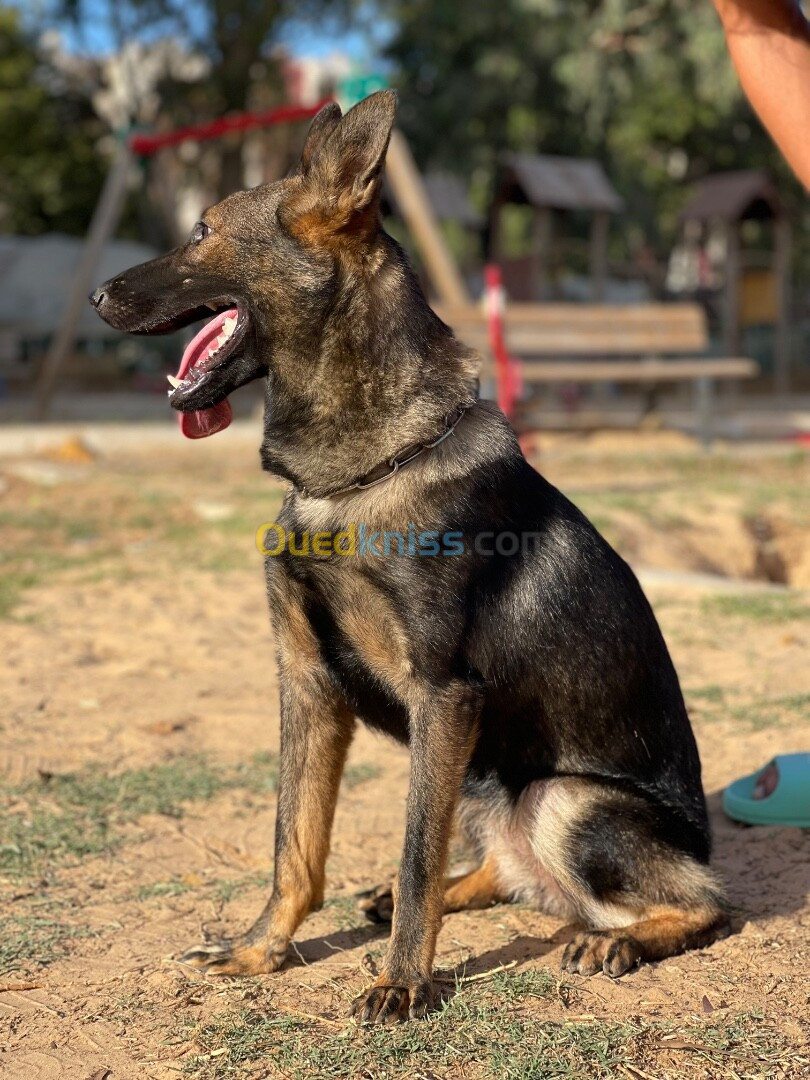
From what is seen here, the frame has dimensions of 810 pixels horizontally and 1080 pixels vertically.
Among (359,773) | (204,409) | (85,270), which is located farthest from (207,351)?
(85,270)

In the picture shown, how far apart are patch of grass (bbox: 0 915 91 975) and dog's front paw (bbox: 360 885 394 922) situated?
0.71 meters

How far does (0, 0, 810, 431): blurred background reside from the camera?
20438 millimetres

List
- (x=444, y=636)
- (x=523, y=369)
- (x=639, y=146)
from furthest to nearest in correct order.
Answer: (x=639, y=146) < (x=523, y=369) < (x=444, y=636)

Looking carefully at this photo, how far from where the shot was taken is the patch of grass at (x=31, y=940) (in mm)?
2943

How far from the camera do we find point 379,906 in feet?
10.7

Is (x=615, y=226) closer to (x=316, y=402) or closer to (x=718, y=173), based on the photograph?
(x=718, y=173)

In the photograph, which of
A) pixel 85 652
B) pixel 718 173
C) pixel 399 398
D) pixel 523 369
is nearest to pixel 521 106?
pixel 718 173

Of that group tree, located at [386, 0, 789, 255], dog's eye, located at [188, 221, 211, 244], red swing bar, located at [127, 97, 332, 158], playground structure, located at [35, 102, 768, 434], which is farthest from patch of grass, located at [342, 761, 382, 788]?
tree, located at [386, 0, 789, 255]

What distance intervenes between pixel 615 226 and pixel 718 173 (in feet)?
8.89

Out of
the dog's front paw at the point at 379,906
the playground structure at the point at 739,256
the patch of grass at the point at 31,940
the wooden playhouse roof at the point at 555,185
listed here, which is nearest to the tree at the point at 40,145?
the wooden playhouse roof at the point at 555,185

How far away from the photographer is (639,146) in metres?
25.8

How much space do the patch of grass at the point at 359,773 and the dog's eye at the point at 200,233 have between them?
208 cm

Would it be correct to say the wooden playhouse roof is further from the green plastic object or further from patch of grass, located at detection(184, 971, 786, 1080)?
patch of grass, located at detection(184, 971, 786, 1080)

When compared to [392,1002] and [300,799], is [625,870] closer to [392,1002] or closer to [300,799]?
[392,1002]
